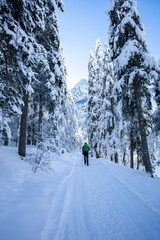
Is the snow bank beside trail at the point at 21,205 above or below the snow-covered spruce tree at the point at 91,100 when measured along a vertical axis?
below

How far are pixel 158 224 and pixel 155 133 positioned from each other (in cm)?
671

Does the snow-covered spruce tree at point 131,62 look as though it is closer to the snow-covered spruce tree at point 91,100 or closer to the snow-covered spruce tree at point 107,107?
the snow-covered spruce tree at point 107,107

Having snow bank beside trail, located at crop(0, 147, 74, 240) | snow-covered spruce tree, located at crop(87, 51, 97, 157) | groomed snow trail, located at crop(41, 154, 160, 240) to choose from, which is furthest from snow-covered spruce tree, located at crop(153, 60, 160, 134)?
snow-covered spruce tree, located at crop(87, 51, 97, 157)

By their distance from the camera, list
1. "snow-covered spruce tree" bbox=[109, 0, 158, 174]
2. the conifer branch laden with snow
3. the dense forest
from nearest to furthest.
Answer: the conifer branch laden with snow → the dense forest → "snow-covered spruce tree" bbox=[109, 0, 158, 174]

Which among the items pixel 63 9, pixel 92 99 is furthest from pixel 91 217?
pixel 92 99

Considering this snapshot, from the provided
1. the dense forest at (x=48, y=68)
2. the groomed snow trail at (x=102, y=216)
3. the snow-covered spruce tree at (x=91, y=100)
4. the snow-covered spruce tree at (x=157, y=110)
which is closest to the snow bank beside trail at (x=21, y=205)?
the groomed snow trail at (x=102, y=216)

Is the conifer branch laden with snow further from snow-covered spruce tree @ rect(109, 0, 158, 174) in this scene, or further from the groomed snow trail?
snow-covered spruce tree @ rect(109, 0, 158, 174)

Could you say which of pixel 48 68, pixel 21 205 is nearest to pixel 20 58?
pixel 48 68

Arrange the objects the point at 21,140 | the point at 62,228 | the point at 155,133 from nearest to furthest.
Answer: the point at 62,228 < the point at 21,140 < the point at 155,133

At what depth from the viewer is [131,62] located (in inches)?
298

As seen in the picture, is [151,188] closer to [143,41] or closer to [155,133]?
[155,133]

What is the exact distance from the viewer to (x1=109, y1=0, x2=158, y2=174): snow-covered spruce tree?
23.9ft

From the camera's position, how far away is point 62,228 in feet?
7.81

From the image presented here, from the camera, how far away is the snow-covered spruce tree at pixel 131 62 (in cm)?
729
